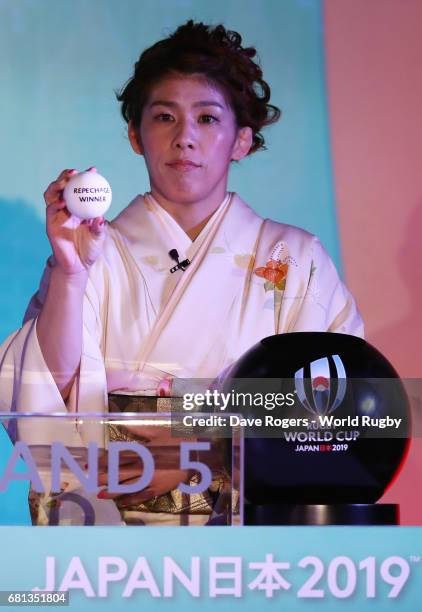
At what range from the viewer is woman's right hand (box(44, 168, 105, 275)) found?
107 inches

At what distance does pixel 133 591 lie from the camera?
2076mm

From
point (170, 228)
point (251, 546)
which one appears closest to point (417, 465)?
point (170, 228)

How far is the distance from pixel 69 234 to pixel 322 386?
2.80 feet

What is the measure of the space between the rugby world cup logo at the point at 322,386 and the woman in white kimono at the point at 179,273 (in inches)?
27.6

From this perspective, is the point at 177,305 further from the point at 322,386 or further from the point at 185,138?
the point at 322,386

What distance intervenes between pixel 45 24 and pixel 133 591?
1.70 metres

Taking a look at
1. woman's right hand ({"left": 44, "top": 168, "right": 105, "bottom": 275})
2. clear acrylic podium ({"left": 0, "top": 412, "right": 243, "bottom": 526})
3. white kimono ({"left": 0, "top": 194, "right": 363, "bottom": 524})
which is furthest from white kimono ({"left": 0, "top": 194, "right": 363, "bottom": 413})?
clear acrylic podium ({"left": 0, "top": 412, "right": 243, "bottom": 526})

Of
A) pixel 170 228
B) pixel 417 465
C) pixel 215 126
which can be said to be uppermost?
pixel 215 126

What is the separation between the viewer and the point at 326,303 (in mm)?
3035

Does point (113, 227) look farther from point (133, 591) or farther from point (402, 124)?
point (133, 591)

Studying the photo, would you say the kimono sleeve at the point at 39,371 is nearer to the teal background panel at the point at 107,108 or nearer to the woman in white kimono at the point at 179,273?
the woman in white kimono at the point at 179,273

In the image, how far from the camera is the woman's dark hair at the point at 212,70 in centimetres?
305

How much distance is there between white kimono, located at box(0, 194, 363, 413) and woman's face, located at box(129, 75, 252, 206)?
7cm

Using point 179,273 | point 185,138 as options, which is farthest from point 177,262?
point 185,138
